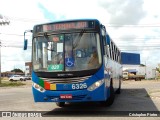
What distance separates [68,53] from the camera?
11.6 meters

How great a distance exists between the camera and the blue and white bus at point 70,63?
11375 mm

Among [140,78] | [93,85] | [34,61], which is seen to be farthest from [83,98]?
[140,78]

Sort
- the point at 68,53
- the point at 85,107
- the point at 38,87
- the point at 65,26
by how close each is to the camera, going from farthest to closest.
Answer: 1. the point at 85,107
2. the point at 65,26
3. the point at 38,87
4. the point at 68,53

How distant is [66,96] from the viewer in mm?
11422

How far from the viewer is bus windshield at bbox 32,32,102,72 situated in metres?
11.5

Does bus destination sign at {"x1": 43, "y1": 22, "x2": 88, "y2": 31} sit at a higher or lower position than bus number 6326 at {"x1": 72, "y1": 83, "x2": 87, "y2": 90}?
higher

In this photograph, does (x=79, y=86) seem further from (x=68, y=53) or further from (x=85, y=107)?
(x=85, y=107)

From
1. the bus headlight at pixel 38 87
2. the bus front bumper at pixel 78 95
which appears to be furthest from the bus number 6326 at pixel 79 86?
the bus headlight at pixel 38 87

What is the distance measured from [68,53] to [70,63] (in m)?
0.37

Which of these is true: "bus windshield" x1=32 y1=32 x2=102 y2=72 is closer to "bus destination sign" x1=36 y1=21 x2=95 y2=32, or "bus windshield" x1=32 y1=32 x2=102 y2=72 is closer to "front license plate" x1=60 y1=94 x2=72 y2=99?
"bus destination sign" x1=36 y1=21 x2=95 y2=32

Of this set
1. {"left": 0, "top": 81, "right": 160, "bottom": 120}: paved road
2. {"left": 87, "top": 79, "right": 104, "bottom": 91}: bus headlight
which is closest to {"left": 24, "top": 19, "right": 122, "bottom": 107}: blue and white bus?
{"left": 87, "top": 79, "right": 104, "bottom": 91}: bus headlight

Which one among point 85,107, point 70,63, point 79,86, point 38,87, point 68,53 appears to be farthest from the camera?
point 85,107

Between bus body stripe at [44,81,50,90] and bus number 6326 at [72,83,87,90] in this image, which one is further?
bus body stripe at [44,81,50,90]

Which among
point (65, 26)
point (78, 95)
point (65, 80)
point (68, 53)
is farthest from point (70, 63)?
point (65, 26)
